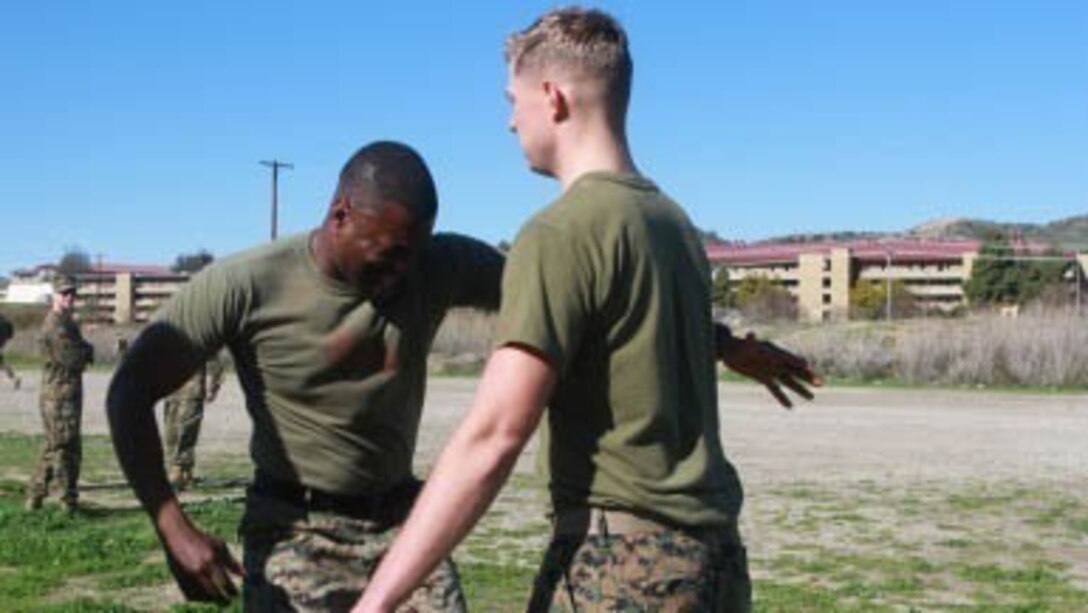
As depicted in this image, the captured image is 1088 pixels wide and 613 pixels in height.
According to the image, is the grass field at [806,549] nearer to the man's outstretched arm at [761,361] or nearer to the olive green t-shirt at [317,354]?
the olive green t-shirt at [317,354]

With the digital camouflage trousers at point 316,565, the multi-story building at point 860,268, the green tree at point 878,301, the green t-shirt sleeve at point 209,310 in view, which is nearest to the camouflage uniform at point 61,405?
the digital camouflage trousers at point 316,565

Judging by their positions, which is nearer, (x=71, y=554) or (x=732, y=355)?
(x=732, y=355)

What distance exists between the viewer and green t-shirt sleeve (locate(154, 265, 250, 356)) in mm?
4148

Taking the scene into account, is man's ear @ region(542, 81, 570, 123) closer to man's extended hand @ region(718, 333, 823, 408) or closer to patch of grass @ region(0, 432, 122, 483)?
man's extended hand @ region(718, 333, 823, 408)

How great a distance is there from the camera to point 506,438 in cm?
283

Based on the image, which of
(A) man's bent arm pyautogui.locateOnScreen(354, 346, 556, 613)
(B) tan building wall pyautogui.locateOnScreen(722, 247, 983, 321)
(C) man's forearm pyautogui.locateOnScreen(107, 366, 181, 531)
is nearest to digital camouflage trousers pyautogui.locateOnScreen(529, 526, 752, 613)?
(A) man's bent arm pyautogui.locateOnScreen(354, 346, 556, 613)

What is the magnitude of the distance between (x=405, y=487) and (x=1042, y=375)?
1782 inches

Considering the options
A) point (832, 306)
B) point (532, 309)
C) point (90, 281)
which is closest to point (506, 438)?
point (532, 309)

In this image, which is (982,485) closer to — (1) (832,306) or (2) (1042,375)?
(2) (1042,375)

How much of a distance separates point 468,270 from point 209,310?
80 centimetres

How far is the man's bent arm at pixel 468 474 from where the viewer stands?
280 centimetres

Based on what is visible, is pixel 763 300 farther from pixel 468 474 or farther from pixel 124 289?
pixel 468 474

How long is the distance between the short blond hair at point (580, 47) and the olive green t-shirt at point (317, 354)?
1377 millimetres

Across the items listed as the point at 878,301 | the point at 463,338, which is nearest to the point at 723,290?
the point at 878,301
